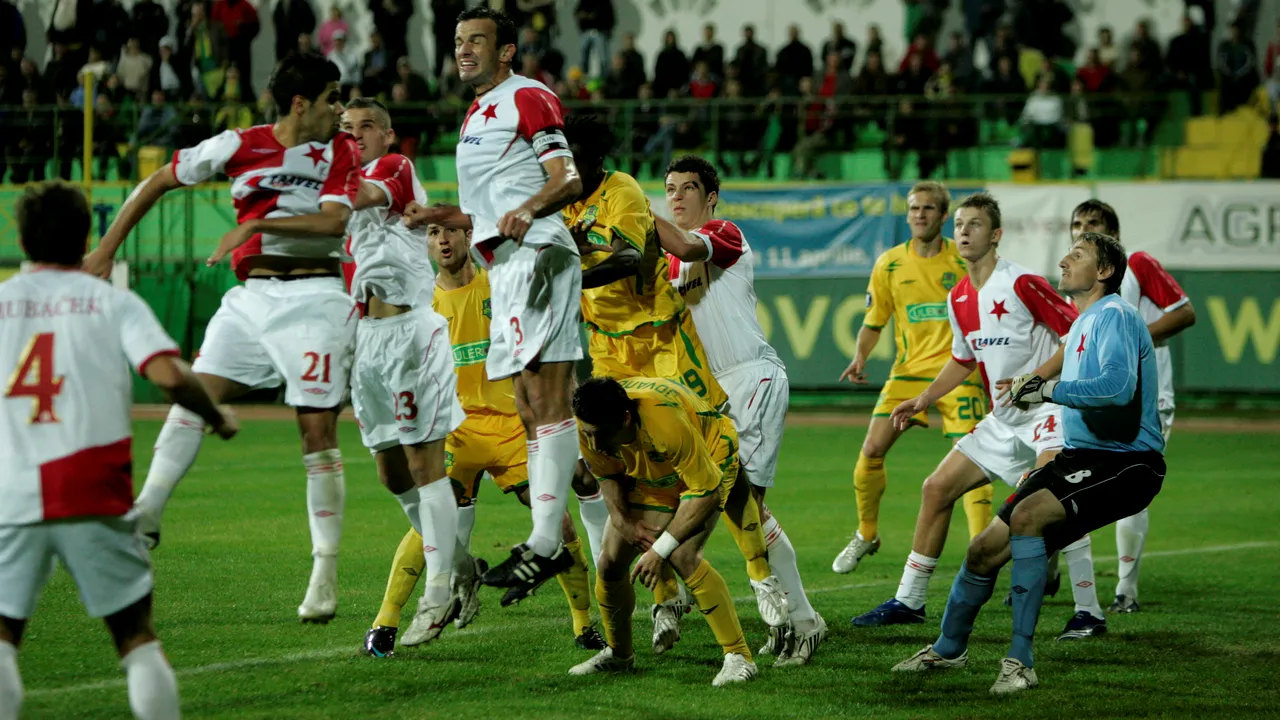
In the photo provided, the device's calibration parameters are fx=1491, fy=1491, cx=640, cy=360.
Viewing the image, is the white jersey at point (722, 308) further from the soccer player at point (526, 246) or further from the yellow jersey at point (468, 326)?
the soccer player at point (526, 246)

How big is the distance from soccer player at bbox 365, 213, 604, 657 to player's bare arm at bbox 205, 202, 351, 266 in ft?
4.84

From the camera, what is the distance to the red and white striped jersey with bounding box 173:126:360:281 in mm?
6875

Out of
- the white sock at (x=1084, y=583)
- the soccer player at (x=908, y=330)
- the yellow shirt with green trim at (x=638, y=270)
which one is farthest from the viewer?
the soccer player at (x=908, y=330)

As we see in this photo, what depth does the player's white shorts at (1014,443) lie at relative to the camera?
8.18m

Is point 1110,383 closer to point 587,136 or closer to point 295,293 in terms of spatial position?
point 587,136

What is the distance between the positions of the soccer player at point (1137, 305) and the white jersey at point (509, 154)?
3589 millimetres

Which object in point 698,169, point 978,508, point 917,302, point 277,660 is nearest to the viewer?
point 277,660

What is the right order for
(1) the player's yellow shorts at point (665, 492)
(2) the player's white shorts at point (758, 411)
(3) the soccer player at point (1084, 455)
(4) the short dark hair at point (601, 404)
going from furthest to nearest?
(2) the player's white shorts at point (758, 411), (1) the player's yellow shorts at point (665, 492), (3) the soccer player at point (1084, 455), (4) the short dark hair at point (601, 404)

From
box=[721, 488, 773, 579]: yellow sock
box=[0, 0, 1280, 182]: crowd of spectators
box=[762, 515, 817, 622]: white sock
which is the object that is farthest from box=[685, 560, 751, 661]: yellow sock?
box=[0, 0, 1280, 182]: crowd of spectators

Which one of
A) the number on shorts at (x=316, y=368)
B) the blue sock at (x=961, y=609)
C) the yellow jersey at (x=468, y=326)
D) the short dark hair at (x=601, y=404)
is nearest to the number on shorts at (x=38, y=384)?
the number on shorts at (x=316, y=368)

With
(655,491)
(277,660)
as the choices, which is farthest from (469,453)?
(277,660)

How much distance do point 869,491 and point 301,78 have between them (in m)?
5.18

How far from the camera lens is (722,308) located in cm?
821

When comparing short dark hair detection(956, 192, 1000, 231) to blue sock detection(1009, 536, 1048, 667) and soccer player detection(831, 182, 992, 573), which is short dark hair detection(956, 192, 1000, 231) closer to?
soccer player detection(831, 182, 992, 573)
